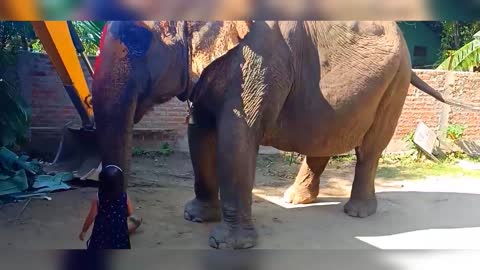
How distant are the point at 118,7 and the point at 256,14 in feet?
0.83

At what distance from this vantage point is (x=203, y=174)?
5.16 metres

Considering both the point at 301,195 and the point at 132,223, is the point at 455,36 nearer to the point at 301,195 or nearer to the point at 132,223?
the point at 301,195

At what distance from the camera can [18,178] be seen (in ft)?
19.3

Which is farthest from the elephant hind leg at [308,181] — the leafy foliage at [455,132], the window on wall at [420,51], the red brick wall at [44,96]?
the window on wall at [420,51]

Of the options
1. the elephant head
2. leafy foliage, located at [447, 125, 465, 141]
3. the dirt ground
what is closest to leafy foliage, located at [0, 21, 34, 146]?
the dirt ground

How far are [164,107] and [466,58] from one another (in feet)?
17.7

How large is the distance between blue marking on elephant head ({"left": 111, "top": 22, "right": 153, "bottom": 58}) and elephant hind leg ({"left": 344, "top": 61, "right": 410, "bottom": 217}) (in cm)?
237

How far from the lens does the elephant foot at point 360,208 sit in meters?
5.64

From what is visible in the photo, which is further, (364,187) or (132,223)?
(364,187)

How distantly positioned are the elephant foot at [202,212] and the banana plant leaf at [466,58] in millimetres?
6785

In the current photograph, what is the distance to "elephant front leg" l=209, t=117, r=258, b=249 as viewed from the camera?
14.5 ft

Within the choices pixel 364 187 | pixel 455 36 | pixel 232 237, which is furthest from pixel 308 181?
pixel 455 36

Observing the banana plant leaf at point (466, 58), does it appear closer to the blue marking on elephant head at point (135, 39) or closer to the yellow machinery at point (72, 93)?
the yellow machinery at point (72, 93)

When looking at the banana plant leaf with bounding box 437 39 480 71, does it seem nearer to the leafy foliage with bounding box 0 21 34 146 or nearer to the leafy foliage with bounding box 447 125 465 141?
the leafy foliage with bounding box 447 125 465 141
